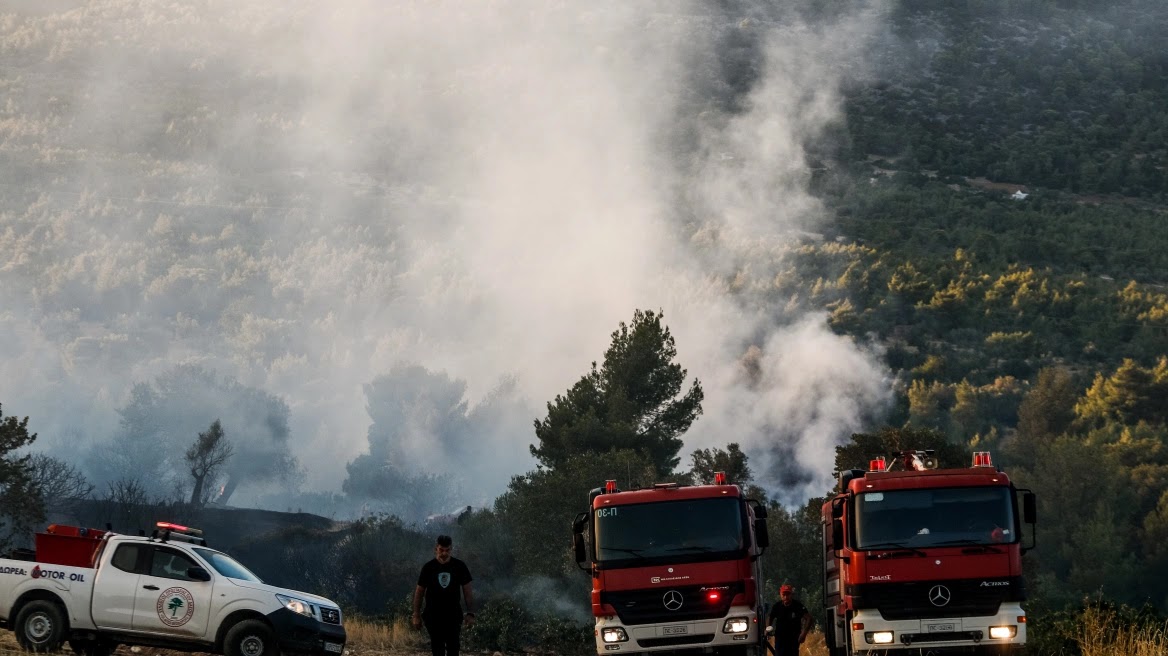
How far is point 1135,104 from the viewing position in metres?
168

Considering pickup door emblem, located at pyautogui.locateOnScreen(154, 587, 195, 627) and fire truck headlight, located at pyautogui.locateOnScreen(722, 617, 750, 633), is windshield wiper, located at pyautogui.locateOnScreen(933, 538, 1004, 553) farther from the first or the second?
pickup door emblem, located at pyautogui.locateOnScreen(154, 587, 195, 627)

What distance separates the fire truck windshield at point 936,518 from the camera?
18.5m

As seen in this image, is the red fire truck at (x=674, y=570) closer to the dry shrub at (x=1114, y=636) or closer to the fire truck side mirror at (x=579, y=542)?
the fire truck side mirror at (x=579, y=542)

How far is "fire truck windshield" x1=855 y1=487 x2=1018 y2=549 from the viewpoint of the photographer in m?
18.5

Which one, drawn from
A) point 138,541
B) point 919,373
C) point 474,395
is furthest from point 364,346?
point 138,541

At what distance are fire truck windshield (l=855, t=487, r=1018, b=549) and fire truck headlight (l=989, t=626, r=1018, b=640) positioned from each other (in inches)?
43.5

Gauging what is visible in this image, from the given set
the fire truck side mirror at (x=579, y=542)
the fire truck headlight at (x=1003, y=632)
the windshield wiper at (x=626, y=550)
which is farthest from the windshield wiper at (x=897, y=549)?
the fire truck side mirror at (x=579, y=542)

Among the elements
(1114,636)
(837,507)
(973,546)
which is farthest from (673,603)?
(1114,636)

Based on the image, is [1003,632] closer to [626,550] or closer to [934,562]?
[934,562]

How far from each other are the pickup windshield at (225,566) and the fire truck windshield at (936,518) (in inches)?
333

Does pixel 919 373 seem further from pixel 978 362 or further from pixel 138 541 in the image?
pixel 138 541

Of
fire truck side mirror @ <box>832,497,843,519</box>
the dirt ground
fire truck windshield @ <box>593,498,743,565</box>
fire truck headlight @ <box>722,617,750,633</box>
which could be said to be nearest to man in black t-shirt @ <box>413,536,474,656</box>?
fire truck windshield @ <box>593,498,743,565</box>

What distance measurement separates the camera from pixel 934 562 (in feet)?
60.3

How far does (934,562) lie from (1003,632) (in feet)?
4.03
